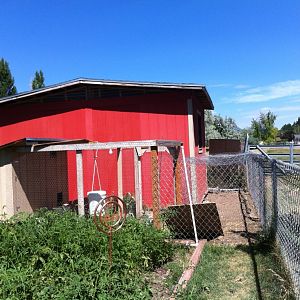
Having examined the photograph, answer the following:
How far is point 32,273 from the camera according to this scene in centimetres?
409

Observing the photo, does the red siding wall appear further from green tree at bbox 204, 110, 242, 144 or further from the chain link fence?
green tree at bbox 204, 110, 242, 144

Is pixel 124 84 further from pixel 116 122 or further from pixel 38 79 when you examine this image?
pixel 38 79

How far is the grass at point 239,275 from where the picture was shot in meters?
4.30

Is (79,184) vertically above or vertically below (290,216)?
above

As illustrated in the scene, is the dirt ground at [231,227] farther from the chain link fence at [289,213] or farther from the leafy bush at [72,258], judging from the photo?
the chain link fence at [289,213]

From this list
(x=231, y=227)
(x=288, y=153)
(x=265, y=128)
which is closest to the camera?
(x=231, y=227)

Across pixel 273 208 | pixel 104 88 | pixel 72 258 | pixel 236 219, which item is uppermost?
pixel 104 88

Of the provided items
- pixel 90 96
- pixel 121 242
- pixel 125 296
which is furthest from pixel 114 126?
pixel 125 296

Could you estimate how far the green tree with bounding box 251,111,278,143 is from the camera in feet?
176

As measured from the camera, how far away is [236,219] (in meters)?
9.30

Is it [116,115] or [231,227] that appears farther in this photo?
[116,115]

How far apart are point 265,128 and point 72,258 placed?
175 ft

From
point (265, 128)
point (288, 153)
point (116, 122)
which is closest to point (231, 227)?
point (116, 122)

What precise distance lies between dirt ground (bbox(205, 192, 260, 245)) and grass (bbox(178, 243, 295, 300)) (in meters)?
0.72
